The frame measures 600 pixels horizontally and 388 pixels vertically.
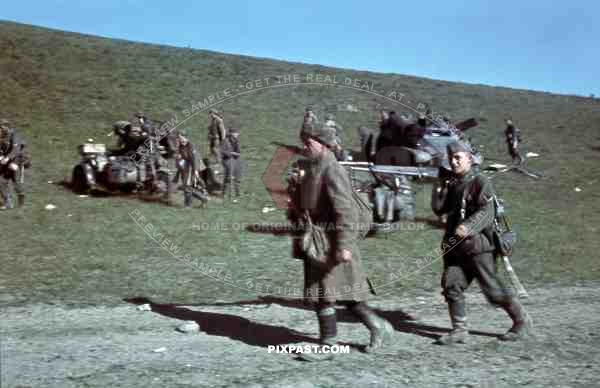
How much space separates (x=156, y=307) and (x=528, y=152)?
23407 millimetres

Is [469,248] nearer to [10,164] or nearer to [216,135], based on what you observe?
[10,164]

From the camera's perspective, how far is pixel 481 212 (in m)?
6.34

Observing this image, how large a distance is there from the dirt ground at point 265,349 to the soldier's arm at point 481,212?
39.6 inches

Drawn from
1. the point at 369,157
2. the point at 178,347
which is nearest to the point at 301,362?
the point at 178,347

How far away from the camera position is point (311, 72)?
39188 mm

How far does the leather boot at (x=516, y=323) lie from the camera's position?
254 inches

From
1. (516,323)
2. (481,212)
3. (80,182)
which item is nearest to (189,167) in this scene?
(80,182)

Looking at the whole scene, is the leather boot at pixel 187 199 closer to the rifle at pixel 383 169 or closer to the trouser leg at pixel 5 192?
the trouser leg at pixel 5 192

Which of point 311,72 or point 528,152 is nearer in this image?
point 528,152

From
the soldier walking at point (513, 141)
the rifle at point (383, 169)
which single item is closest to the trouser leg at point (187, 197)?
the rifle at point (383, 169)

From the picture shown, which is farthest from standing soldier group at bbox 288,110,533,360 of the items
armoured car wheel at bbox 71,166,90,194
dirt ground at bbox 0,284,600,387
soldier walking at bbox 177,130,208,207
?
armoured car wheel at bbox 71,166,90,194

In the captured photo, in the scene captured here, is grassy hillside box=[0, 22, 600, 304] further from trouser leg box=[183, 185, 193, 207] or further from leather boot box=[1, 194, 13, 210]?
leather boot box=[1, 194, 13, 210]

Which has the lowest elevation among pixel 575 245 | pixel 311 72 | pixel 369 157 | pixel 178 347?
pixel 178 347

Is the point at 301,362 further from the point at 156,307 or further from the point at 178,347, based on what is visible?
the point at 156,307
